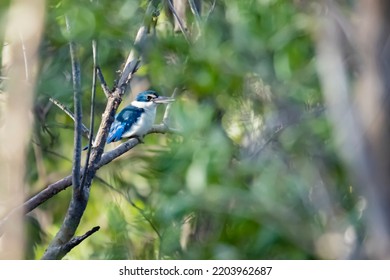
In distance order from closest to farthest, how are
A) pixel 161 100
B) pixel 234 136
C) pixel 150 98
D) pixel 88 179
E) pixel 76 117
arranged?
pixel 76 117, pixel 88 179, pixel 234 136, pixel 161 100, pixel 150 98

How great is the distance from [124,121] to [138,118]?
9cm

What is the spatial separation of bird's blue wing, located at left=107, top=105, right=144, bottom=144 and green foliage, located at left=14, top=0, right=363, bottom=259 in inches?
27.7

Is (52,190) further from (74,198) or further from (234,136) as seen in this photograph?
(234,136)

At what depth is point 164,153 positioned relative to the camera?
8.54 ft

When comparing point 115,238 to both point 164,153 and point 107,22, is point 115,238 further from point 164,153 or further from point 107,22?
point 107,22

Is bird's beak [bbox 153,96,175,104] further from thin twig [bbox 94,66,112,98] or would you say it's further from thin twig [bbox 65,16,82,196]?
thin twig [bbox 65,16,82,196]

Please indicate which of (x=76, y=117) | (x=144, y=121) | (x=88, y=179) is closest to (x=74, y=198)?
(x=88, y=179)

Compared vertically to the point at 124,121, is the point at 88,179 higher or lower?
higher

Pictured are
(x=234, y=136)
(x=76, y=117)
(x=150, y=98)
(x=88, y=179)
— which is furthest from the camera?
(x=150, y=98)

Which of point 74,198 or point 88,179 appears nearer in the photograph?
point 74,198

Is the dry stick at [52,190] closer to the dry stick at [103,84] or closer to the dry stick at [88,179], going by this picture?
the dry stick at [88,179]

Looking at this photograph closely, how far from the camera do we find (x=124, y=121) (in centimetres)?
354

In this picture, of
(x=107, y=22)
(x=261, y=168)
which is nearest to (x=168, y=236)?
(x=261, y=168)

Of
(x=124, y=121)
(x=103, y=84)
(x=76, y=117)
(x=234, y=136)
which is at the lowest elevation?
(x=124, y=121)
